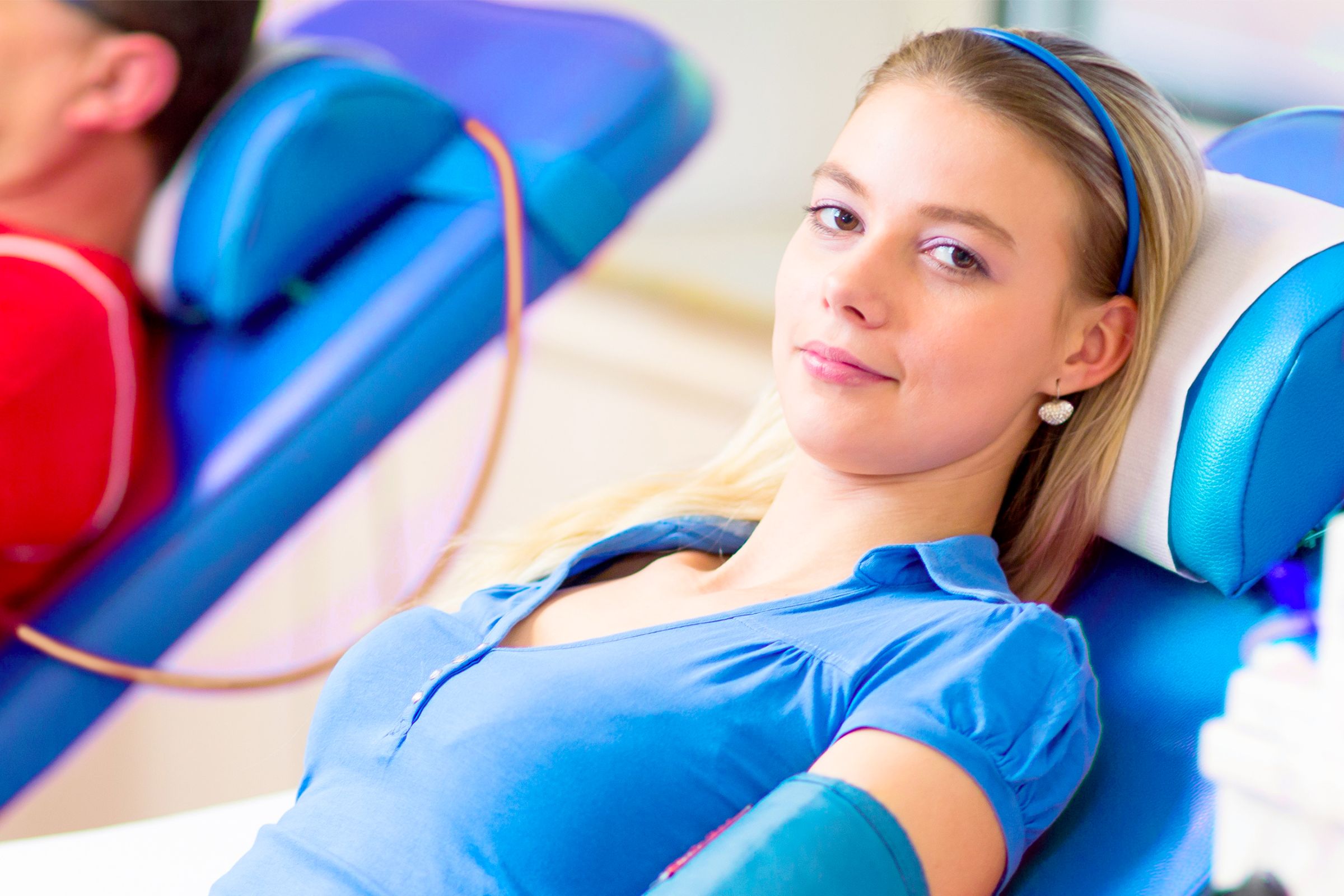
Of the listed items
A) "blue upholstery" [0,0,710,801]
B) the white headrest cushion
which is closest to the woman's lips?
the white headrest cushion

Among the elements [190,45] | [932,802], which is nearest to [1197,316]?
[932,802]

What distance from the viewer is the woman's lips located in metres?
1.04

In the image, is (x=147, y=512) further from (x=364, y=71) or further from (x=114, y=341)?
(x=364, y=71)

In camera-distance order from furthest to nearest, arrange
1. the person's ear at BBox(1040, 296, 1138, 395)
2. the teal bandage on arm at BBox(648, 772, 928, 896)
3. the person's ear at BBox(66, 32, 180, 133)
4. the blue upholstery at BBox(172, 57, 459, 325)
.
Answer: the person's ear at BBox(66, 32, 180, 133), the blue upholstery at BBox(172, 57, 459, 325), the person's ear at BBox(1040, 296, 1138, 395), the teal bandage on arm at BBox(648, 772, 928, 896)

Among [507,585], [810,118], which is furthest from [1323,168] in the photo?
[810,118]

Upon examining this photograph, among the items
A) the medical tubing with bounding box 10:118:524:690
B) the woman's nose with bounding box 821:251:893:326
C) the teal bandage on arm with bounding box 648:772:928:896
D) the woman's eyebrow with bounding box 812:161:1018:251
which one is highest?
the woman's eyebrow with bounding box 812:161:1018:251

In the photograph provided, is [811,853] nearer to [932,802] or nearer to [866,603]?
[932,802]

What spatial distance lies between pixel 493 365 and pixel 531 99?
0.45 meters

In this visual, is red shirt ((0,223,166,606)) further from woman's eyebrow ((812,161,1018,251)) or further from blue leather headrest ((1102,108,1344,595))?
blue leather headrest ((1102,108,1344,595))

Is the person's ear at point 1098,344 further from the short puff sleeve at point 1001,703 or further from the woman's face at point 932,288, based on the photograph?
the short puff sleeve at point 1001,703

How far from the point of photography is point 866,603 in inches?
40.0

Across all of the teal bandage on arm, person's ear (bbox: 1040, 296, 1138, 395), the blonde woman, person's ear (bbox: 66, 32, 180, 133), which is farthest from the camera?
person's ear (bbox: 66, 32, 180, 133)

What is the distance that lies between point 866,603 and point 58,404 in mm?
1077

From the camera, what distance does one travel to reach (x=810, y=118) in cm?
308
